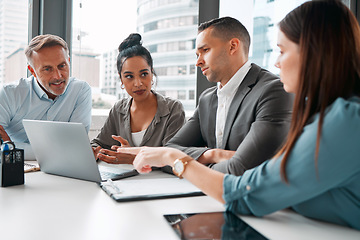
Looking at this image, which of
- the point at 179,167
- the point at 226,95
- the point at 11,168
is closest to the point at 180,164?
the point at 179,167

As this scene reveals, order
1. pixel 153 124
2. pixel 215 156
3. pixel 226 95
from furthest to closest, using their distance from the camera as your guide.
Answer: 1. pixel 153 124
2. pixel 226 95
3. pixel 215 156

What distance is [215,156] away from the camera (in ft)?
4.98

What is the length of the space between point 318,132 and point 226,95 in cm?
105

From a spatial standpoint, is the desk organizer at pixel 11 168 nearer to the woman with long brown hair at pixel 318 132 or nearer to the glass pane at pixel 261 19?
the woman with long brown hair at pixel 318 132

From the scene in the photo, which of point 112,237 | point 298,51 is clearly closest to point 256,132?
point 298,51

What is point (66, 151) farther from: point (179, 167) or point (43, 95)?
point (43, 95)

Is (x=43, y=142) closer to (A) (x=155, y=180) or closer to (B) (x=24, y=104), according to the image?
(A) (x=155, y=180)

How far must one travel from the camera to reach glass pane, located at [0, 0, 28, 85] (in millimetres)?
2826

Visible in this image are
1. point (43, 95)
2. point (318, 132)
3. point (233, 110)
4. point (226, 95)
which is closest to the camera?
point (318, 132)

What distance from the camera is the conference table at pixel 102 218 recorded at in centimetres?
81

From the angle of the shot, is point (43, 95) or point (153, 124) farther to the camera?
point (43, 95)

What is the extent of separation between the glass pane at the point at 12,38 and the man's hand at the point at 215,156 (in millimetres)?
2120

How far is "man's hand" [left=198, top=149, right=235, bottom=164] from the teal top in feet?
1.85

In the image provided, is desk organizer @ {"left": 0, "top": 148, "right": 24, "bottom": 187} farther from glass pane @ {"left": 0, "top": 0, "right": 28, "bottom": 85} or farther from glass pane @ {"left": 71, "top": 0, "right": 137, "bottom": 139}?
glass pane @ {"left": 0, "top": 0, "right": 28, "bottom": 85}
